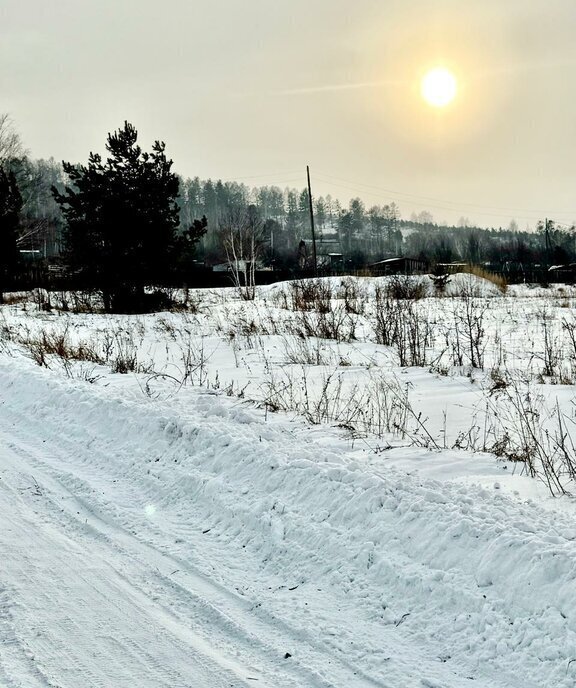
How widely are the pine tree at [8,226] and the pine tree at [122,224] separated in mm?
9367

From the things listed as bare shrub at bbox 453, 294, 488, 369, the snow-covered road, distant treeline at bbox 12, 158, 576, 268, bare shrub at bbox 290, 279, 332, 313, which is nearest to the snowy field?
the snow-covered road

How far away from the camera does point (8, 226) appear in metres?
30.5

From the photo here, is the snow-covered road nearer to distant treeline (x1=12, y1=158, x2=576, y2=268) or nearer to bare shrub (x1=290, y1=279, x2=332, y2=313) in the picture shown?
bare shrub (x1=290, y1=279, x2=332, y2=313)

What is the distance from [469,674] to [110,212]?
74.8 feet

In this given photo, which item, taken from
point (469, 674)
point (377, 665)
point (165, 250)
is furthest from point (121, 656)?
point (165, 250)

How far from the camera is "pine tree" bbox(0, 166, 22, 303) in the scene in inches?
1192

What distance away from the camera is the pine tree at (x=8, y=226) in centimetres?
3027

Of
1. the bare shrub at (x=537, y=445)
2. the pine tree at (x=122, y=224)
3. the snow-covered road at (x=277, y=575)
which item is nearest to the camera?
the snow-covered road at (x=277, y=575)

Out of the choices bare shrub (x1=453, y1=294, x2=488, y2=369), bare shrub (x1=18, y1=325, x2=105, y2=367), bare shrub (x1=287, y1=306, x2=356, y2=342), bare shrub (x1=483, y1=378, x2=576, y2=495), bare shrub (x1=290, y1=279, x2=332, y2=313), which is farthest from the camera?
bare shrub (x1=290, y1=279, x2=332, y2=313)

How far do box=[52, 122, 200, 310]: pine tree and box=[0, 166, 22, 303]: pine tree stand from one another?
9367mm

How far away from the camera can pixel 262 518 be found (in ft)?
12.7

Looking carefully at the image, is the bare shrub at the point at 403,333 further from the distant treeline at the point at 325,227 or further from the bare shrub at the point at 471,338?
the distant treeline at the point at 325,227

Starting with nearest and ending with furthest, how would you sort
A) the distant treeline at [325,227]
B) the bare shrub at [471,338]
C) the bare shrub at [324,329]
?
the bare shrub at [471,338], the bare shrub at [324,329], the distant treeline at [325,227]

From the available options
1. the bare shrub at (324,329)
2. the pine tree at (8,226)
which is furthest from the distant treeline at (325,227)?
the bare shrub at (324,329)
